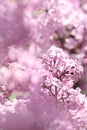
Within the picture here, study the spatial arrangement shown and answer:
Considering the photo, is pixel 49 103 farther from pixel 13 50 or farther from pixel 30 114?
pixel 13 50

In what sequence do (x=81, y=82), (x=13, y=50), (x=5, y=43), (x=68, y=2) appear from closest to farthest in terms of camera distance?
1. (x=5, y=43)
2. (x=13, y=50)
3. (x=81, y=82)
4. (x=68, y=2)

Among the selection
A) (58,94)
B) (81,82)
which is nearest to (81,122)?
(58,94)

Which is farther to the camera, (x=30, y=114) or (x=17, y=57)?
(x=17, y=57)

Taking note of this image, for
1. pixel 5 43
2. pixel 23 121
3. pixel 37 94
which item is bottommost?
pixel 23 121

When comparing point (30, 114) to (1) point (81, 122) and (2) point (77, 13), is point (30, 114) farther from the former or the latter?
(2) point (77, 13)

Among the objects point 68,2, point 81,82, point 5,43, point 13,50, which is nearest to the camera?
point 5,43

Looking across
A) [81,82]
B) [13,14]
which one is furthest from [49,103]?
[81,82]

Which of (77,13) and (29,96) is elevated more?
(77,13)
